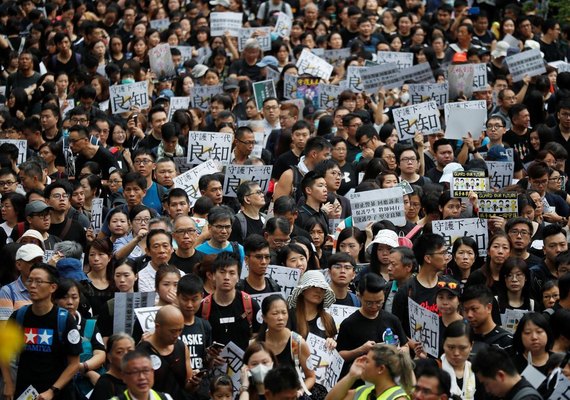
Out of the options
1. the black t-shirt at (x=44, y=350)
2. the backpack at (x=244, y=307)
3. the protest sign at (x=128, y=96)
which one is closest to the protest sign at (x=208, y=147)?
the protest sign at (x=128, y=96)

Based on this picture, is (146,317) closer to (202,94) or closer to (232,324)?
(232,324)

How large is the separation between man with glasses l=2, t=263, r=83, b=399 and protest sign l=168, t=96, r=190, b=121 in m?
8.20

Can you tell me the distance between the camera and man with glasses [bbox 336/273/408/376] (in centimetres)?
955

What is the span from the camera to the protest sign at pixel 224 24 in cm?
2142

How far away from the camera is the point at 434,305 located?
1029cm

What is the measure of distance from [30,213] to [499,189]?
5.14 m

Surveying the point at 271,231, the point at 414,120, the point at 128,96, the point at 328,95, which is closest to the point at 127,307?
the point at 271,231

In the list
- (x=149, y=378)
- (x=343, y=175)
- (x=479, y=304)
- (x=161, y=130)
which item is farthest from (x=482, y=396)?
(x=161, y=130)

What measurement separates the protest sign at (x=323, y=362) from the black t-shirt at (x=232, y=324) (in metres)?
0.57

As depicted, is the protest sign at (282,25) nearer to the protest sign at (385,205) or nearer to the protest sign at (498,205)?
the protest sign at (385,205)

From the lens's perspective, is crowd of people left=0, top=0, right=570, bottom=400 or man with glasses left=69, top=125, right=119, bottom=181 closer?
crowd of people left=0, top=0, right=570, bottom=400

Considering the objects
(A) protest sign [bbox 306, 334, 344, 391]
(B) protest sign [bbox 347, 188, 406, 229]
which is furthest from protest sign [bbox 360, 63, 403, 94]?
(A) protest sign [bbox 306, 334, 344, 391]

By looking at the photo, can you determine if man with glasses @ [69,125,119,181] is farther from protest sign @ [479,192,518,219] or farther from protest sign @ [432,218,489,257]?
protest sign @ [479,192,518,219]

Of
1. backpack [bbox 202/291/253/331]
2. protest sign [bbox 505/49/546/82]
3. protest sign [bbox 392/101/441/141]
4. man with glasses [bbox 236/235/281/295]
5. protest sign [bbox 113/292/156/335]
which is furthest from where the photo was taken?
protest sign [bbox 505/49/546/82]
